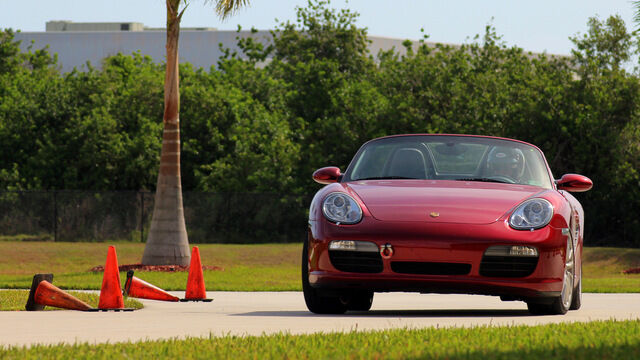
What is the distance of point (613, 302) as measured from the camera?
501 inches

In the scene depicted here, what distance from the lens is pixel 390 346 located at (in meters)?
6.48

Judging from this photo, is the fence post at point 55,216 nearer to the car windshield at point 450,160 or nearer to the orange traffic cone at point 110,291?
the orange traffic cone at point 110,291

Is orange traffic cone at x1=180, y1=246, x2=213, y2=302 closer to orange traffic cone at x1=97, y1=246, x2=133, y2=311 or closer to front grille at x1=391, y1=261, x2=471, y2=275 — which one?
orange traffic cone at x1=97, y1=246, x2=133, y2=311

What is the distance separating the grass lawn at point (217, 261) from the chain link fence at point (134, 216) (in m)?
1.71

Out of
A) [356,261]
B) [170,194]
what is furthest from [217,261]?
[356,261]

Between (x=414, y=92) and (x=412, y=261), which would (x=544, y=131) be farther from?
(x=412, y=261)

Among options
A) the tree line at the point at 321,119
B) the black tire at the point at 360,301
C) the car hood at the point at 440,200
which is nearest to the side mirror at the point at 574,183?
the car hood at the point at 440,200

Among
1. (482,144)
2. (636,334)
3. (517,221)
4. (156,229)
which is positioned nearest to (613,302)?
(482,144)

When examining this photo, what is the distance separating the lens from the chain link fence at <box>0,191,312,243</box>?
36438 mm

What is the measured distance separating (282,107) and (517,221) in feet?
120

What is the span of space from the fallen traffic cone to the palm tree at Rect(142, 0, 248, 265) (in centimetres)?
1218

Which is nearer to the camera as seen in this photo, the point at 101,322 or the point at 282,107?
the point at 101,322

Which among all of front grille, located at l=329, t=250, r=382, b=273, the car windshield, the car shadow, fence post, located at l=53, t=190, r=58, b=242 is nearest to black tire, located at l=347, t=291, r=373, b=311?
the car shadow

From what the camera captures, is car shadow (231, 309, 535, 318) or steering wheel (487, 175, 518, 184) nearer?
car shadow (231, 309, 535, 318)
